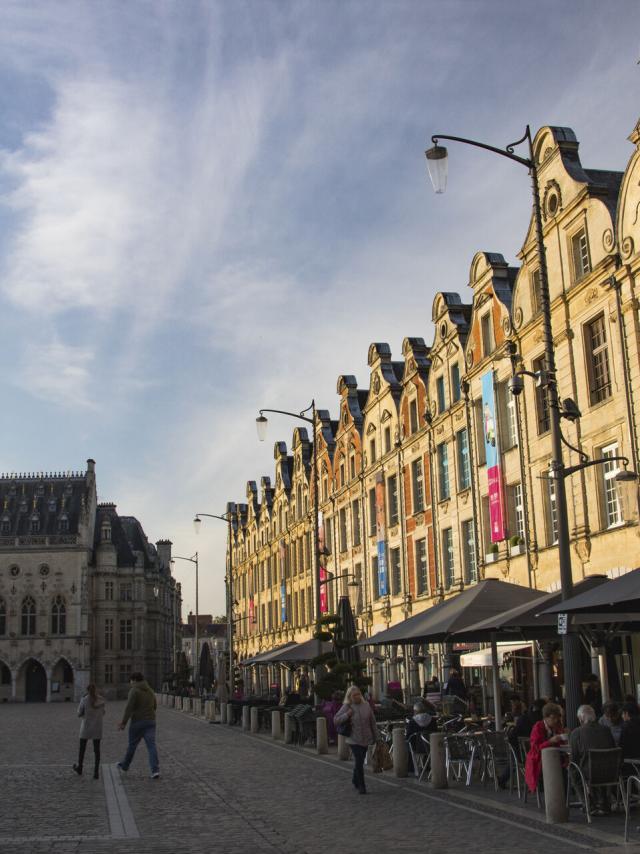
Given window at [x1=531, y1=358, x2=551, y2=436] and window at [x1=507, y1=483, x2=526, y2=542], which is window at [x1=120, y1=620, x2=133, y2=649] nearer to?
window at [x1=507, y1=483, x2=526, y2=542]

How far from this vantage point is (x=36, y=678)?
311 ft

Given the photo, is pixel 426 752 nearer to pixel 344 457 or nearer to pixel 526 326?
pixel 526 326

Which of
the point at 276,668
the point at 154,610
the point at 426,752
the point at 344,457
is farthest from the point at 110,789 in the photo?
the point at 154,610

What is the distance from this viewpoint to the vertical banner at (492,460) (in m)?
30.5

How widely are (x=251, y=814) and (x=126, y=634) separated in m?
89.5

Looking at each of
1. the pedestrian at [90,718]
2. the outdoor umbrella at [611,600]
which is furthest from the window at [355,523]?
the outdoor umbrella at [611,600]

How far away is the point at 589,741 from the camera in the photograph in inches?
482

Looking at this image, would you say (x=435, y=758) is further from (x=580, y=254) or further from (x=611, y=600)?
(x=580, y=254)

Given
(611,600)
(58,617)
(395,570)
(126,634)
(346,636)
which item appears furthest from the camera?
(126,634)

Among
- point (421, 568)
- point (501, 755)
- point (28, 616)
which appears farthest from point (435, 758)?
point (28, 616)

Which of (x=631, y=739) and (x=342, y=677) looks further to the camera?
(x=342, y=677)

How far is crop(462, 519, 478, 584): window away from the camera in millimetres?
34312

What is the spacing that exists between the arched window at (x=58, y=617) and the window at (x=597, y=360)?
7682 centimetres

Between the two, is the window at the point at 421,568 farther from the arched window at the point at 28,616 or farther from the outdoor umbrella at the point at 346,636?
the arched window at the point at 28,616
